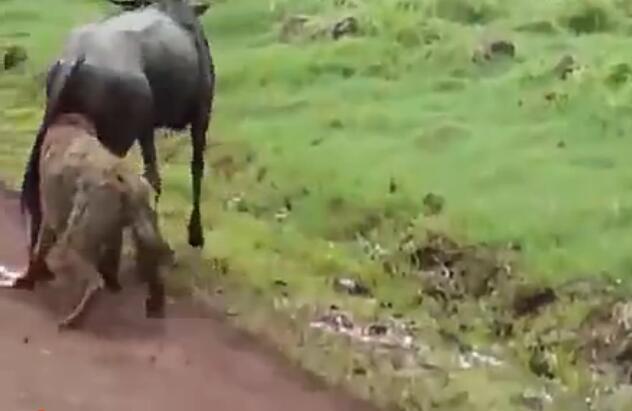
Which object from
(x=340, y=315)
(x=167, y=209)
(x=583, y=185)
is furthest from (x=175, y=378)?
(x=583, y=185)

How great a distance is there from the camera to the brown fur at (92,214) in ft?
25.0

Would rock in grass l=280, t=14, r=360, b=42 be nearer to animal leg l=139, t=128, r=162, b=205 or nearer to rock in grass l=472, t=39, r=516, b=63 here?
rock in grass l=472, t=39, r=516, b=63

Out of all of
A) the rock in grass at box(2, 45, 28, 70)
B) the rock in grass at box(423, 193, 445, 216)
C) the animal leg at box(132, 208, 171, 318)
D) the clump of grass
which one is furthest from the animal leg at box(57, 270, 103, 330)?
the clump of grass

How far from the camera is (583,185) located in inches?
427

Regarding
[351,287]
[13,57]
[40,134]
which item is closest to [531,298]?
[351,287]

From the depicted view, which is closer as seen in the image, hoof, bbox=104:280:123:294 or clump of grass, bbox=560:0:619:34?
hoof, bbox=104:280:123:294

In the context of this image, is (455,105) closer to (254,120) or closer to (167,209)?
(254,120)

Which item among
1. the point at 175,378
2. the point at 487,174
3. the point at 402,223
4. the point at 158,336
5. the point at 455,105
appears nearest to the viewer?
the point at 175,378

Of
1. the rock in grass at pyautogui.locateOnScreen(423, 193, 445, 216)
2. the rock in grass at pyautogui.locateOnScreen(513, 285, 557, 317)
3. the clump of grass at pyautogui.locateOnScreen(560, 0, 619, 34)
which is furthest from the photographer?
the clump of grass at pyautogui.locateOnScreen(560, 0, 619, 34)

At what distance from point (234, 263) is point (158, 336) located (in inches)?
70.1

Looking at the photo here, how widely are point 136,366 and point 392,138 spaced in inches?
210

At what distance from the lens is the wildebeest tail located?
820cm

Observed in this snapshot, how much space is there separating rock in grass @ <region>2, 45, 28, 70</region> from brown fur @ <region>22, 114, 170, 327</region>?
7.37 meters

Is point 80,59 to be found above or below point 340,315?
above
